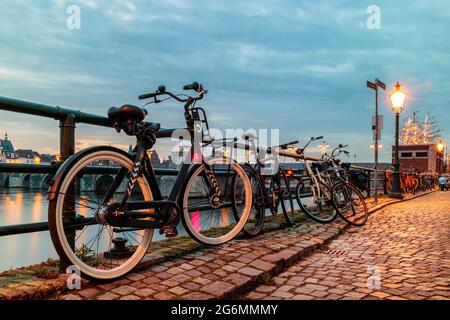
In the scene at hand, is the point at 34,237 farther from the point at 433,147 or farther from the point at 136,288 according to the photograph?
the point at 433,147

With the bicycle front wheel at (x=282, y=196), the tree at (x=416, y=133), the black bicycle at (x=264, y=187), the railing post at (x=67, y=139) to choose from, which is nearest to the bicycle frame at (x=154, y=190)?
the railing post at (x=67, y=139)

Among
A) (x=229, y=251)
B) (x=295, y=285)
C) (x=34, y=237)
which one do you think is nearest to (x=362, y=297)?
(x=295, y=285)

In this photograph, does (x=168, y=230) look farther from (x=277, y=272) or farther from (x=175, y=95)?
(x=175, y=95)

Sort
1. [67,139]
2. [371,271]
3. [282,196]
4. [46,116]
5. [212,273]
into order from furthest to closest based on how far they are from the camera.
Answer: [282,196], [371,271], [212,273], [67,139], [46,116]

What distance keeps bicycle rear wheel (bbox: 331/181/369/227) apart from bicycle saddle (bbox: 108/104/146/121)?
12.5 ft

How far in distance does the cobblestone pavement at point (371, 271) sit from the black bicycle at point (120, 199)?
0.89 meters

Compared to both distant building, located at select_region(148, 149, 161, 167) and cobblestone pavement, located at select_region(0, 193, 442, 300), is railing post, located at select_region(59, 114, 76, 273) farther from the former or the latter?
distant building, located at select_region(148, 149, 161, 167)

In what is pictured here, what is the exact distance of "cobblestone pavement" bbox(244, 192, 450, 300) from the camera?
2.55 meters

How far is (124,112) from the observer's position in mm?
2494

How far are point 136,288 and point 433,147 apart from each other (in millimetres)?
60423

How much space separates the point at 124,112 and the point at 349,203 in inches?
171

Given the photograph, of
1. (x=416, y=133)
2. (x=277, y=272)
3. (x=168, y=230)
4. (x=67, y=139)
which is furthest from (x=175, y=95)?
(x=416, y=133)

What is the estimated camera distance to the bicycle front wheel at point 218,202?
335 cm

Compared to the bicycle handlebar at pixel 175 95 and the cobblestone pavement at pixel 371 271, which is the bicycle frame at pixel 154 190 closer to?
the bicycle handlebar at pixel 175 95
